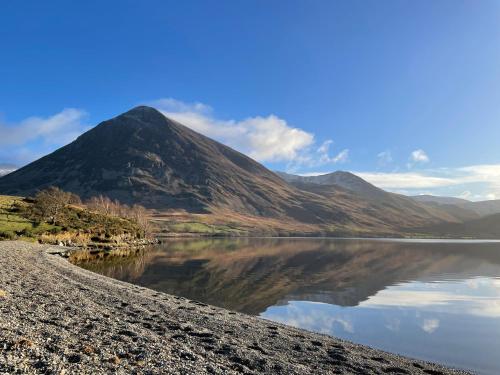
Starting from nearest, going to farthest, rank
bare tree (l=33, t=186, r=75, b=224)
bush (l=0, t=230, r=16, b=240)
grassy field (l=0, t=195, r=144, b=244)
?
bush (l=0, t=230, r=16, b=240) → grassy field (l=0, t=195, r=144, b=244) → bare tree (l=33, t=186, r=75, b=224)

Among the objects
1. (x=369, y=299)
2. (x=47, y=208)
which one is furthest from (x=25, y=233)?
(x=369, y=299)

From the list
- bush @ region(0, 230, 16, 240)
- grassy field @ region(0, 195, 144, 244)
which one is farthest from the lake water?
grassy field @ region(0, 195, 144, 244)

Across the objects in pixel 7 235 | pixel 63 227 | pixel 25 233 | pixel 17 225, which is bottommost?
pixel 7 235

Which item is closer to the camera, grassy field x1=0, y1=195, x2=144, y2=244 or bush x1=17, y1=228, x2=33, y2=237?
bush x1=17, y1=228, x2=33, y2=237

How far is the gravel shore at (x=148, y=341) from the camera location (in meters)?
18.3

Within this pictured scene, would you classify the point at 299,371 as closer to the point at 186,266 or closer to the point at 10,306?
the point at 10,306

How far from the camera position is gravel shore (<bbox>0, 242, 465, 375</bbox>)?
18328 millimetres

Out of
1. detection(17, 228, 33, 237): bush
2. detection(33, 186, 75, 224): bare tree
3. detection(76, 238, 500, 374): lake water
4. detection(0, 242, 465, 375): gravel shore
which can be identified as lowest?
detection(76, 238, 500, 374): lake water

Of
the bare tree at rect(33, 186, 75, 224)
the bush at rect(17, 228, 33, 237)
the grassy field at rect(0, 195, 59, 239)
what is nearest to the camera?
the grassy field at rect(0, 195, 59, 239)

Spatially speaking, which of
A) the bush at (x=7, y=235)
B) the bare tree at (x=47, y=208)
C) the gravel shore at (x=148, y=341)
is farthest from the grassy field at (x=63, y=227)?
the gravel shore at (x=148, y=341)

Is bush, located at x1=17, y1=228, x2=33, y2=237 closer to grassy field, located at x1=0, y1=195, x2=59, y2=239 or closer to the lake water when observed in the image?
grassy field, located at x1=0, y1=195, x2=59, y2=239

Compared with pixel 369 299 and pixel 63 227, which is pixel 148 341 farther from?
pixel 63 227

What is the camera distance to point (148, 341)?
78.2 feet

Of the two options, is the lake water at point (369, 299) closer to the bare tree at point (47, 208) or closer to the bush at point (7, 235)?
the bush at point (7, 235)
